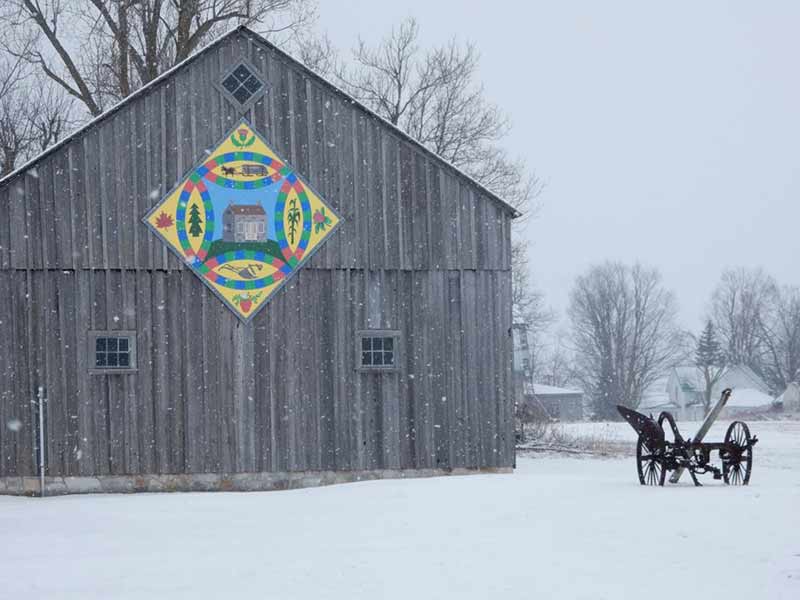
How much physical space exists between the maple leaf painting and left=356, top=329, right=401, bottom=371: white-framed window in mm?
3672

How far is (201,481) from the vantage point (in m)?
20.7

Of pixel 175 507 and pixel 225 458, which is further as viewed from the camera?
pixel 225 458

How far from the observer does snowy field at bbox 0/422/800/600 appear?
Answer: 10.4m

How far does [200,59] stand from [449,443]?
7794 millimetres

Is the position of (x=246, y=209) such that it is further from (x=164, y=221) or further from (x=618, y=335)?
(x=618, y=335)

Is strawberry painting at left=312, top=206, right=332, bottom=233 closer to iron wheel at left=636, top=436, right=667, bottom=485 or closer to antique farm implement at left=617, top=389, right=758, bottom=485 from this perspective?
antique farm implement at left=617, top=389, right=758, bottom=485

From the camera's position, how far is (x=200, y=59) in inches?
826

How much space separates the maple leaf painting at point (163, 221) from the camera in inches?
816

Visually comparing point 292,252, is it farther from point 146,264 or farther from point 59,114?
point 59,114

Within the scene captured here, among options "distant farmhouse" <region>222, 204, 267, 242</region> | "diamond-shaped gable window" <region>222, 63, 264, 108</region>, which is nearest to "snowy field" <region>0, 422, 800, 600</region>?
"distant farmhouse" <region>222, 204, 267, 242</region>

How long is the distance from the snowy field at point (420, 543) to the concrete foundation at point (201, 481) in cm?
85

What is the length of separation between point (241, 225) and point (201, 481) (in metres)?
4.34

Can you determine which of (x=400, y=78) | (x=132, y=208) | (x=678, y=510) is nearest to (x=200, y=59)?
(x=132, y=208)

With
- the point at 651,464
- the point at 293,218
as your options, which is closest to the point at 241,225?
the point at 293,218
